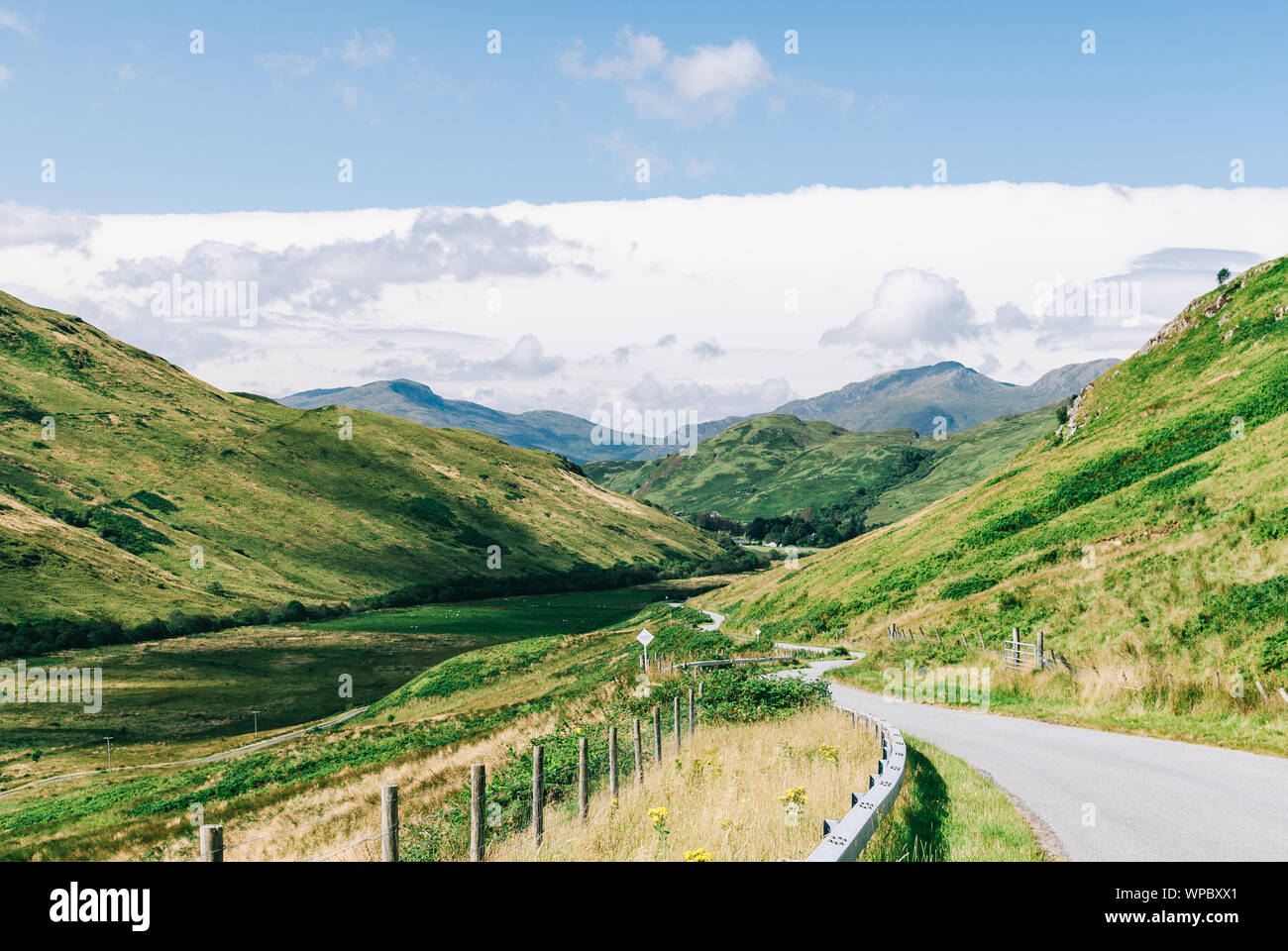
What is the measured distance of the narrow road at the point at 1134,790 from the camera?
9.77 meters

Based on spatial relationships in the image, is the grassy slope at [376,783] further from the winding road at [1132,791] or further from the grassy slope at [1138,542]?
the grassy slope at [1138,542]

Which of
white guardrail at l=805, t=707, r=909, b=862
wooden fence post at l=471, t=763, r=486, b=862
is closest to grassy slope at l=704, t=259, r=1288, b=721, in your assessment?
white guardrail at l=805, t=707, r=909, b=862

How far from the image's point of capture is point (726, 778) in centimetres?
1382

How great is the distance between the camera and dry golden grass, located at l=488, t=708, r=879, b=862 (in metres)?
9.75

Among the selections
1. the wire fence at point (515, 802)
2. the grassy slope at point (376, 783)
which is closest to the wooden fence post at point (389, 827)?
the wire fence at point (515, 802)

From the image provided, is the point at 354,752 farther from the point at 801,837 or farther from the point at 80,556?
the point at 80,556

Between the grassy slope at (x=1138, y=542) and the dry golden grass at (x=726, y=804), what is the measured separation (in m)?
10.6

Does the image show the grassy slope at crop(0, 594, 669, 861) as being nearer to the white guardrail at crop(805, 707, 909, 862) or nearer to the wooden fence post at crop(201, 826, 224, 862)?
the white guardrail at crop(805, 707, 909, 862)

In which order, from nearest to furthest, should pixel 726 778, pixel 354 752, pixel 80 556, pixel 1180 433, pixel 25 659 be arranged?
pixel 726 778 → pixel 354 752 → pixel 1180 433 → pixel 25 659 → pixel 80 556

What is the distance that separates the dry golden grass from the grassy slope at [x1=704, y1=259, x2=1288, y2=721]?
34.8 ft

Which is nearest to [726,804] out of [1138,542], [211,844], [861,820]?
[861,820]

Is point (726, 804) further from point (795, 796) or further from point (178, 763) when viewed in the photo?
point (178, 763)
